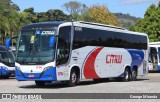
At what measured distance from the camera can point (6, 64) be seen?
105 ft

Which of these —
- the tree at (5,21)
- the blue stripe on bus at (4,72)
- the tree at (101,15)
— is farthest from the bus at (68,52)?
the tree at (101,15)

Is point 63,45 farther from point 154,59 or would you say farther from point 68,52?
point 154,59

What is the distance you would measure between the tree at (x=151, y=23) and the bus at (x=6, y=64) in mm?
35793

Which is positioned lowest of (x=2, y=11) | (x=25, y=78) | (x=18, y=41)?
(x=25, y=78)

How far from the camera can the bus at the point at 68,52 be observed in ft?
68.6

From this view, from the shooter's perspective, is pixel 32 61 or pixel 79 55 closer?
pixel 32 61

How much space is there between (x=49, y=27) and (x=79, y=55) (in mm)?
2514

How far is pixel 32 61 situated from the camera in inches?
828

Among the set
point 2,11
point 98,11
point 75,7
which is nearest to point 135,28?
point 98,11

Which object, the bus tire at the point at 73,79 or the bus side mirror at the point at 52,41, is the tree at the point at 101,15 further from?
the bus side mirror at the point at 52,41

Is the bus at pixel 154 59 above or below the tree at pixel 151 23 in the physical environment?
below

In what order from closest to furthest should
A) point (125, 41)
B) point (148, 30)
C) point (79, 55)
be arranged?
point (79, 55), point (125, 41), point (148, 30)

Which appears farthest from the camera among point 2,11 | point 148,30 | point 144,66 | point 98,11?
point 98,11

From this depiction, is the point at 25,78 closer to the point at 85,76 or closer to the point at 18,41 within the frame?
the point at 18,41
